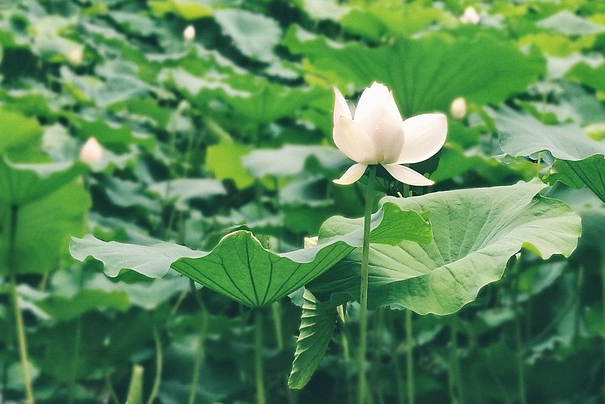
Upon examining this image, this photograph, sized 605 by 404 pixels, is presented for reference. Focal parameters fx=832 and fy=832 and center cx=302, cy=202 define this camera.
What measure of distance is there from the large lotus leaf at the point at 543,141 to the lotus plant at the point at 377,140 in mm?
132

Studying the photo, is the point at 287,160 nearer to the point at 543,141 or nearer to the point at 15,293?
the point at 15,293

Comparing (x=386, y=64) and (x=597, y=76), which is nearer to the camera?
(x=386, y=64)

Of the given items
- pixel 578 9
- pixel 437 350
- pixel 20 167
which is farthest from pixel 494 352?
pixel 578 9

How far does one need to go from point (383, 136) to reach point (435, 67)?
1.12m

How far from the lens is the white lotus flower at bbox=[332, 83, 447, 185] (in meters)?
0.77

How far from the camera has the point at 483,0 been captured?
4109mm

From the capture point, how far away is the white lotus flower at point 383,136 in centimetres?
77

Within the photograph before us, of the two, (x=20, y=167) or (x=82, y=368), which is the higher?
(x=20, y=167)

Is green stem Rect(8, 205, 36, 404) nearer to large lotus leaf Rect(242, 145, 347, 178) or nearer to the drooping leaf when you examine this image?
large lotus leaf Rect(242, 145, 347, 178)

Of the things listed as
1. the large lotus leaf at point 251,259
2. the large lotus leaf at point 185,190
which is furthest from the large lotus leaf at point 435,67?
the large lotus leaf at point 251,259

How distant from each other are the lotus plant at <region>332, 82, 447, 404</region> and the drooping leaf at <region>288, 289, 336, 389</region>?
43mm

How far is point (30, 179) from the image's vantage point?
61.7 inches

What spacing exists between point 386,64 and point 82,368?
3.11 feet

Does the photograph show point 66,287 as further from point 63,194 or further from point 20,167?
point 20,167
